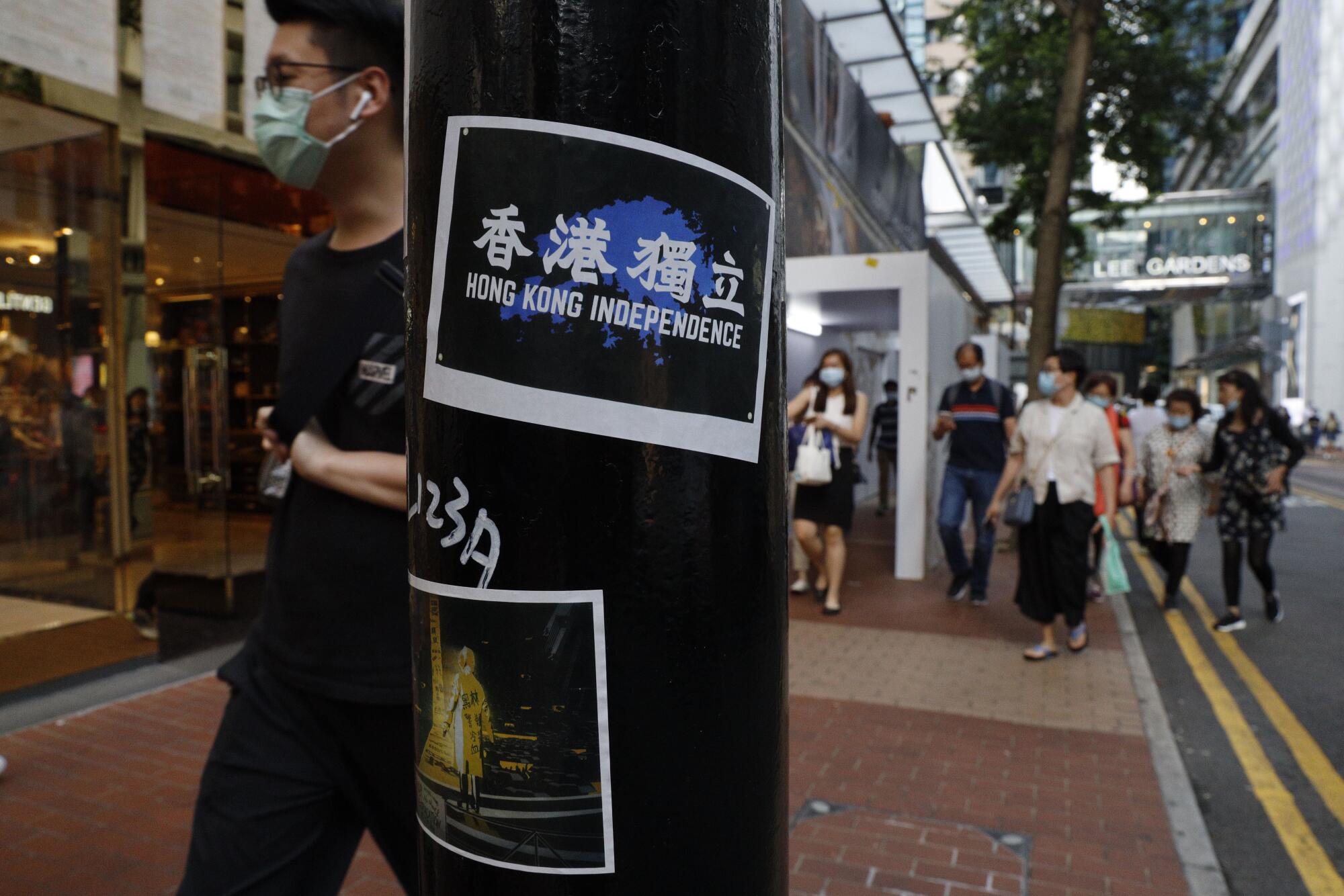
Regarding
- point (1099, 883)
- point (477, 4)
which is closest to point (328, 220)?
point (1099, 883)

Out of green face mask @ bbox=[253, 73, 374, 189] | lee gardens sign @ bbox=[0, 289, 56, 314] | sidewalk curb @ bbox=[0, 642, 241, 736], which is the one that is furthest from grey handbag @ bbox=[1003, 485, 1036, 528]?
lee gardens sign @ bbox=[0, 289, 56, 314]

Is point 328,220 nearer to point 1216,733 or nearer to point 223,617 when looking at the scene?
point 223,617

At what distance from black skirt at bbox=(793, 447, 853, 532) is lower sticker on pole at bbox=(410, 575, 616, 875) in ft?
23.5

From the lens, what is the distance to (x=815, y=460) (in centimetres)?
795

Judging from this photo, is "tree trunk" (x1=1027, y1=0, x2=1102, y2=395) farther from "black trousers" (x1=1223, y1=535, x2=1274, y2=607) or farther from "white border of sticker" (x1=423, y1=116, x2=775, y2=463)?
"white border of sticker" (x1=423, y1=116, x2=775, y2=463)

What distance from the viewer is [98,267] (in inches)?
244

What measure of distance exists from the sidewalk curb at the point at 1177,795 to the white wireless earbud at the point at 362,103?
3652mm

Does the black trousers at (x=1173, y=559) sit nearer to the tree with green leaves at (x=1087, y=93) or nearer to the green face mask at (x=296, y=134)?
the tree with green leaves at (x=1087, y=93)

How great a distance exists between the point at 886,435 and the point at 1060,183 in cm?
398

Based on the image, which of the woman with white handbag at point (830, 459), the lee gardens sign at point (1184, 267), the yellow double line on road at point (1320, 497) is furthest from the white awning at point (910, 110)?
the lee gardens sign at point (1184, 267)

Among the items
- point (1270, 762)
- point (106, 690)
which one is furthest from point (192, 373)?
point (1270, 762)

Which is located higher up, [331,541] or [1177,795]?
[331,541]

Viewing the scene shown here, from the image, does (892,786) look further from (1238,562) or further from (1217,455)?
(1217,455)

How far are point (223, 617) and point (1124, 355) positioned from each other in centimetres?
7252
